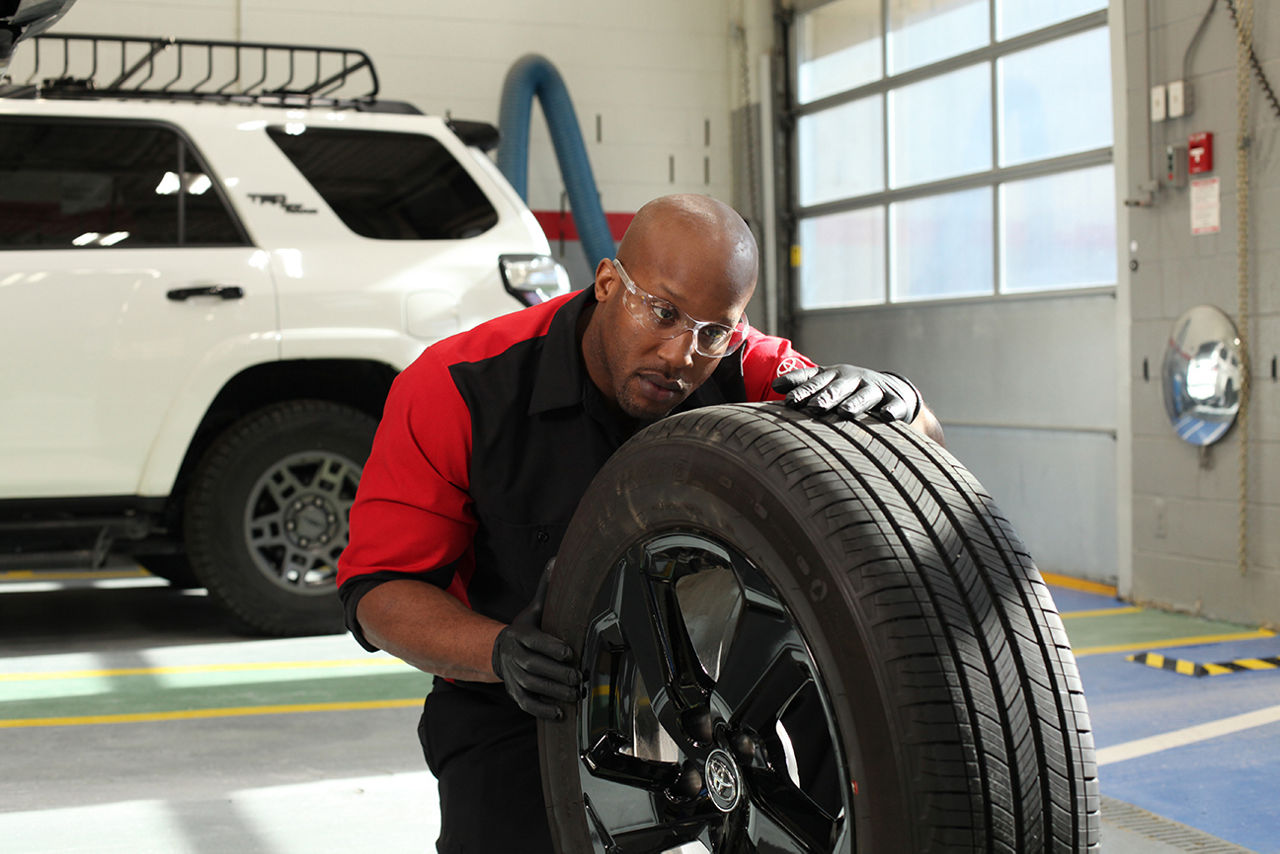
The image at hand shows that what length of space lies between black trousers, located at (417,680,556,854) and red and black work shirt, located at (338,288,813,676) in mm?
167

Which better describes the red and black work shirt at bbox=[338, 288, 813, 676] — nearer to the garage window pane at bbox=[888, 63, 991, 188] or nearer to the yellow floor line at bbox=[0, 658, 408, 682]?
the yellow floor line at bbox=[0, 658, 408, 682]

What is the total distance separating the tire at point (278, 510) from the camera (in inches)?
192

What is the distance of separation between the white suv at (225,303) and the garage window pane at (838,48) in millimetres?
4357

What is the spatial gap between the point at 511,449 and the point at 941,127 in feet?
21.4

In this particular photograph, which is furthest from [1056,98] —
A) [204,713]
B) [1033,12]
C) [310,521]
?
[204,713]

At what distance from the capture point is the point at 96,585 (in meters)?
6.55

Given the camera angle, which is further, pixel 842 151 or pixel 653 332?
pixel 842 151

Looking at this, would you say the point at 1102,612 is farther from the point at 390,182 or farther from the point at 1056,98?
the point at 390,182

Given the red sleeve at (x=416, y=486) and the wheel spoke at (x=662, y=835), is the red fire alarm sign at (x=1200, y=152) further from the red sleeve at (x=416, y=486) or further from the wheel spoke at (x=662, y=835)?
the wheel spoke at (x=662, y=835)

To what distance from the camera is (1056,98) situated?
6.99 metres

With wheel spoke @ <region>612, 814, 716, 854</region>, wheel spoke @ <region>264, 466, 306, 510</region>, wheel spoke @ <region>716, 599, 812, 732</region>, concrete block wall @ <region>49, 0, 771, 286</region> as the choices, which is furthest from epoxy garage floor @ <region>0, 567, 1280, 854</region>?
concrete block wall @ <region>49, 0, 771, 286</region>

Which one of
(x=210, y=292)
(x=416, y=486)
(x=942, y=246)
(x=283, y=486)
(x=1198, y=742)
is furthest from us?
(x=942, y=246)

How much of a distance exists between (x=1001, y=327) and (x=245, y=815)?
540 centimetres

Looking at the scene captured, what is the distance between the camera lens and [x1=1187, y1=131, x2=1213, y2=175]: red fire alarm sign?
561cm
